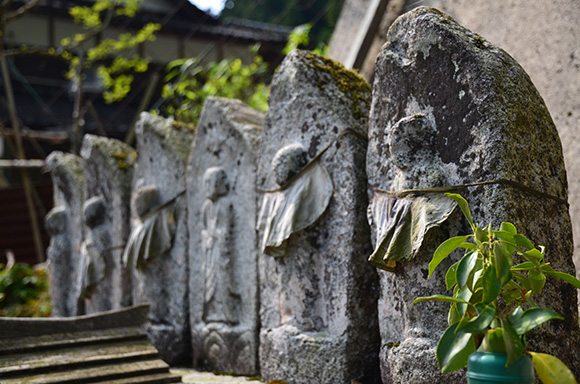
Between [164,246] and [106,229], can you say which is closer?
[164,246]

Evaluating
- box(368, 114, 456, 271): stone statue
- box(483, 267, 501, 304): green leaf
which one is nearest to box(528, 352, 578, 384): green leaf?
box(483, 267, 501, 304): green leaf

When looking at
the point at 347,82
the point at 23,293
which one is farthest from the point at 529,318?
the point at 23,293

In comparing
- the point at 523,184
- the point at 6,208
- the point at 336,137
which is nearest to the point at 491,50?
the point at 523,184

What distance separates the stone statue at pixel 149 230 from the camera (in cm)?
533

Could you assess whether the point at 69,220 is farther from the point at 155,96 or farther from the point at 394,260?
the point at 155,96

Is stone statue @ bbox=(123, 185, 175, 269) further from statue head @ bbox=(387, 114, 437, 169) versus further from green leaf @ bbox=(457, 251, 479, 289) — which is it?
green leaf @ bbox=(457, 251, 479, 289)

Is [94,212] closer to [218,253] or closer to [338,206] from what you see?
[218,253]

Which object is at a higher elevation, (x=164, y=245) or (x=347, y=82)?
(x=347, y=82)

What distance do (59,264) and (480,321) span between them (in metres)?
5.54

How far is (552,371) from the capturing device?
214 centimetres

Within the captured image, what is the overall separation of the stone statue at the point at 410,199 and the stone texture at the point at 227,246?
1437 millimetres

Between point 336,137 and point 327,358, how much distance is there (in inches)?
45.8

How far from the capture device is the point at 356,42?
688 centimetres

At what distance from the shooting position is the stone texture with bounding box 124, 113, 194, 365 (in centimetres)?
525
